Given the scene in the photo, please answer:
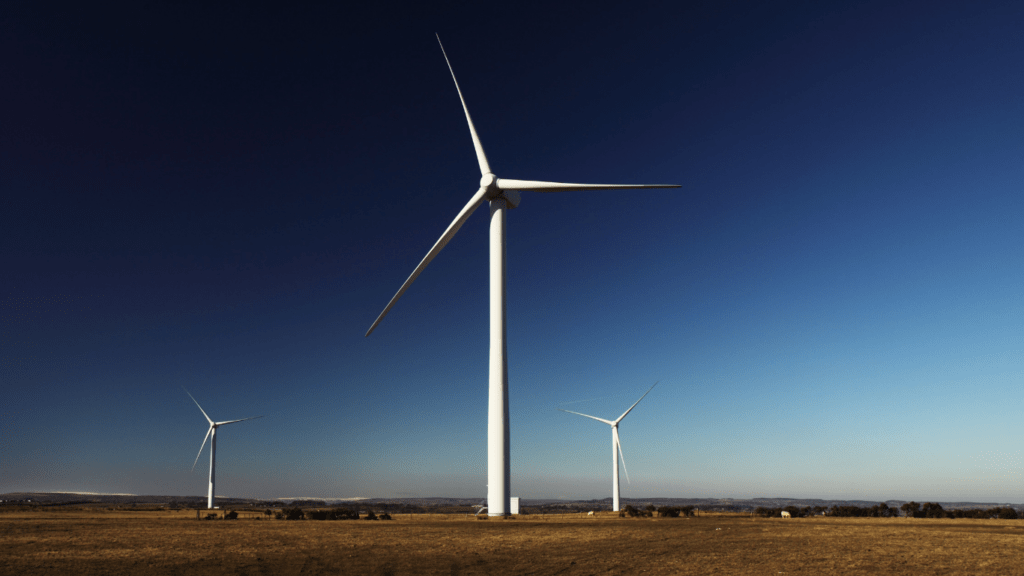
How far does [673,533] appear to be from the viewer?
136ft

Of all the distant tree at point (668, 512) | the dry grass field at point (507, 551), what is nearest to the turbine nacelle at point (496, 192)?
the dry grass field at point (507, 551)

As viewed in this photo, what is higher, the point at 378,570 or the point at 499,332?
the point at 499,332

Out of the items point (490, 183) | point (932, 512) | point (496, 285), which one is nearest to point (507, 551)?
point (496, 285)

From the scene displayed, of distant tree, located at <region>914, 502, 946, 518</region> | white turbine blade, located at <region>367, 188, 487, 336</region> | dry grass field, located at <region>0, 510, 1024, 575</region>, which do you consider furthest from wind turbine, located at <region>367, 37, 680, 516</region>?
distant tree, located at <region>914, 502, 946, 518</region>

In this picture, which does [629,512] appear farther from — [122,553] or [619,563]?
[122,553]

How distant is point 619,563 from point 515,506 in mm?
40880

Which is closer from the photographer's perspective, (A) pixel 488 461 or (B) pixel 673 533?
(B) pixel 673 533

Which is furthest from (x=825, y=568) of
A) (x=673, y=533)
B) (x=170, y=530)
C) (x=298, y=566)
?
(x=170, y=530)

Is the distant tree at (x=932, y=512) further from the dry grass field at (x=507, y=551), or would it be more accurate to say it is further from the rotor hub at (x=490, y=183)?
the rotor hub at (x=490, y=183)

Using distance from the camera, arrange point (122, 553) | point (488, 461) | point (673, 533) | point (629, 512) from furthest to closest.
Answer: point (629, 512) < point (488, 461) < point (673, 533) < point (122, 553)

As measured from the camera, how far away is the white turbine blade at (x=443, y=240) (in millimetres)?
56688

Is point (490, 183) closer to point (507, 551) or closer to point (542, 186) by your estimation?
point (542, 186)

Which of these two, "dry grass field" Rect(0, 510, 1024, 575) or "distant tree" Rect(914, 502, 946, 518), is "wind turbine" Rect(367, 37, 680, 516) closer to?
"dry grass field" Rect(0, 510, 1024, 575)

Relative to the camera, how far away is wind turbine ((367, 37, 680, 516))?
5125 cm
